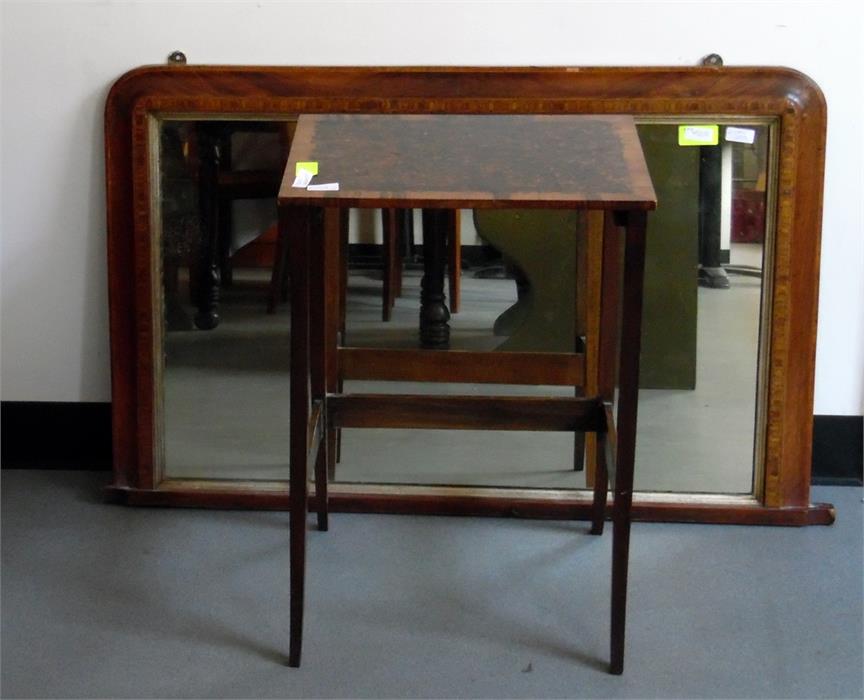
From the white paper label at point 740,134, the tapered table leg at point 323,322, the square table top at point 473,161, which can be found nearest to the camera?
the square table top at point 473,161

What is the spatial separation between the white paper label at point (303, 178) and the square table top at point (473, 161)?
1 cm

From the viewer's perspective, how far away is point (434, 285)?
271 cm

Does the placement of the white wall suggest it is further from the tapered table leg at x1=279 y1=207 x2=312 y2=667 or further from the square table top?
the tapered table leg at x1=279 y1=207 x2=312 y2=667

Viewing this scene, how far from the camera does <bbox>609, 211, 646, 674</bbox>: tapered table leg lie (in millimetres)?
2004

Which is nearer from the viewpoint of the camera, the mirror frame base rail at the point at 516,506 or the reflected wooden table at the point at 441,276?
the reflected wooden table at the point at 441,276

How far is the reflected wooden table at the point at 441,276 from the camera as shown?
6.63 feet

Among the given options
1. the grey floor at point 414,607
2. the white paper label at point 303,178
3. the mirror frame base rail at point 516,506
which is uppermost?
the white paper label at point 303,178

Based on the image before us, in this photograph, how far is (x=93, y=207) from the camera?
281 centimetres

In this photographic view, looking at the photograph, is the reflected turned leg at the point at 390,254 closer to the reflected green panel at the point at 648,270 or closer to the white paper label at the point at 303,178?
the reflected green panel at the point at 648,270

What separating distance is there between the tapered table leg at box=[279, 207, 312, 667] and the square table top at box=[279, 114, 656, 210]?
0.07 m

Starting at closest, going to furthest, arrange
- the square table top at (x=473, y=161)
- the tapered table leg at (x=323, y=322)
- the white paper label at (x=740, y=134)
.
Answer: the square table top at (x=473, y=161)
the tapered table leg at (x=323, y=322)
the white paper label at (x=740, y=134)

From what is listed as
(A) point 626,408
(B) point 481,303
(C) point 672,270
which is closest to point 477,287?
(B) point 481,303

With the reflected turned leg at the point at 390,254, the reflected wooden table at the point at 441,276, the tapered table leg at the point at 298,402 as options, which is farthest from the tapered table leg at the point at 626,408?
the reflected turned leg at the point at 390,254

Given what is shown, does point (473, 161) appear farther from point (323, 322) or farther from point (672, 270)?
point (672, 270)
